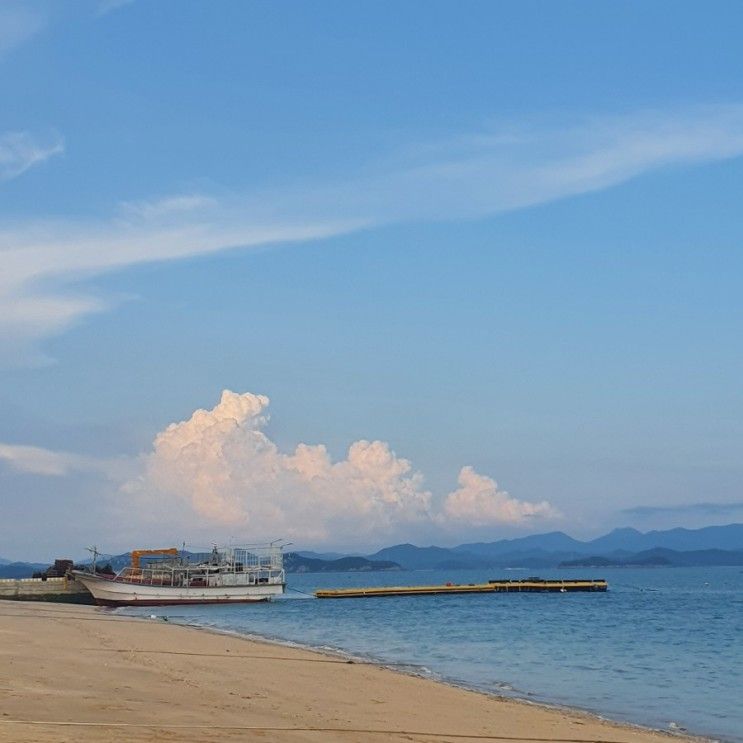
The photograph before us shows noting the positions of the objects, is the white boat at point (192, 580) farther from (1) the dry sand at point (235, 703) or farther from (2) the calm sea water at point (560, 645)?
(1) the dry sand at point (235, 703)

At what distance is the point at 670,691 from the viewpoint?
33219mm

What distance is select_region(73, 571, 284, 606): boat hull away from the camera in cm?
8431

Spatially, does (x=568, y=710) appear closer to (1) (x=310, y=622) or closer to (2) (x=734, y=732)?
(2) (x=734, y=732)

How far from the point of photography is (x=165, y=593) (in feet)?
285

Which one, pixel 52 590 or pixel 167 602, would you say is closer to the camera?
pixel 52 590

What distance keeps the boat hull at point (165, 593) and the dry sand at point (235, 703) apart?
5000cm

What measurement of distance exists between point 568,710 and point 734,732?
4.10m

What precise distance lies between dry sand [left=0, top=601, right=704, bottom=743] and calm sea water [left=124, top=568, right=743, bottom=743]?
4298 mm

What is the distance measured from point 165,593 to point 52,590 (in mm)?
9635

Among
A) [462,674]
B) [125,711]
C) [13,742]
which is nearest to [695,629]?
[462,674]

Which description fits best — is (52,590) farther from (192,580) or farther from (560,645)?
(560,645)

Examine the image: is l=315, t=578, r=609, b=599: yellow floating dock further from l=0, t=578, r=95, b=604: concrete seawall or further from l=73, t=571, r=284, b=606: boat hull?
l=0, t=578, r=95, b=604: concrete seawall

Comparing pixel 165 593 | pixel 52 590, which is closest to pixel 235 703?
pixel 165 593

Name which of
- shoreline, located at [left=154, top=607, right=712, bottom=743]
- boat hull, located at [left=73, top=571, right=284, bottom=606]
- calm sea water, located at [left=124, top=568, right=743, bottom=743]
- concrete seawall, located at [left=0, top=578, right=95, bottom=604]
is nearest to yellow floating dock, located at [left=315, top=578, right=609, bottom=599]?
calm sea water, located at [left=124, top=568, right=743, bottom=743]
